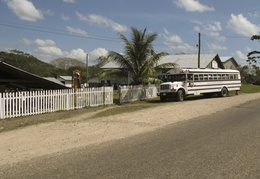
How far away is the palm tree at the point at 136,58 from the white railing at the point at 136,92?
112 centimetres

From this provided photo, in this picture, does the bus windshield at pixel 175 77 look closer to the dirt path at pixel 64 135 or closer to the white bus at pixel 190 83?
the white bus at pixel 190 83

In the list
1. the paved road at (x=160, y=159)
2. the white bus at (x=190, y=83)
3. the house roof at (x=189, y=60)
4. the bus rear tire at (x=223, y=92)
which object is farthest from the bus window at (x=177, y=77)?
the house roof at (x=189, y=60)

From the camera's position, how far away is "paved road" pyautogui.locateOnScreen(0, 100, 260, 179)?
466 centimetres

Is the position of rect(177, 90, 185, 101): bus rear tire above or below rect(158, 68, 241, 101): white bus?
below

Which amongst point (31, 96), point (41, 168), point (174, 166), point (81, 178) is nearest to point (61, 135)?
point (41, 168)

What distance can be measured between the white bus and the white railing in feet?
6.79

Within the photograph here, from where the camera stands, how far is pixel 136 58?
66.7 ft

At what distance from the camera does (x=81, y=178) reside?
4.46 metres

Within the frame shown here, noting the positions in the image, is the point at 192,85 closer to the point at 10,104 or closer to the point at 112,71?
the point at 112,71

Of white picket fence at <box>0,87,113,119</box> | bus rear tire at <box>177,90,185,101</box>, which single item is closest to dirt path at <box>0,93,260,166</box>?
white picket fence at <box>0,87,113,119</box>

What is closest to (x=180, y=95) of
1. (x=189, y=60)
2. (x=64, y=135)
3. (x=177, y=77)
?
(x=177, y=77)

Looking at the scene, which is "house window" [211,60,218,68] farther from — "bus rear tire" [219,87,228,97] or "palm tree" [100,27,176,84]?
"palm tree" [100,27,176,84]

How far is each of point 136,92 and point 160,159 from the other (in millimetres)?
16002

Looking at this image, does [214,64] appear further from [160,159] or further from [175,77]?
[160,159]
